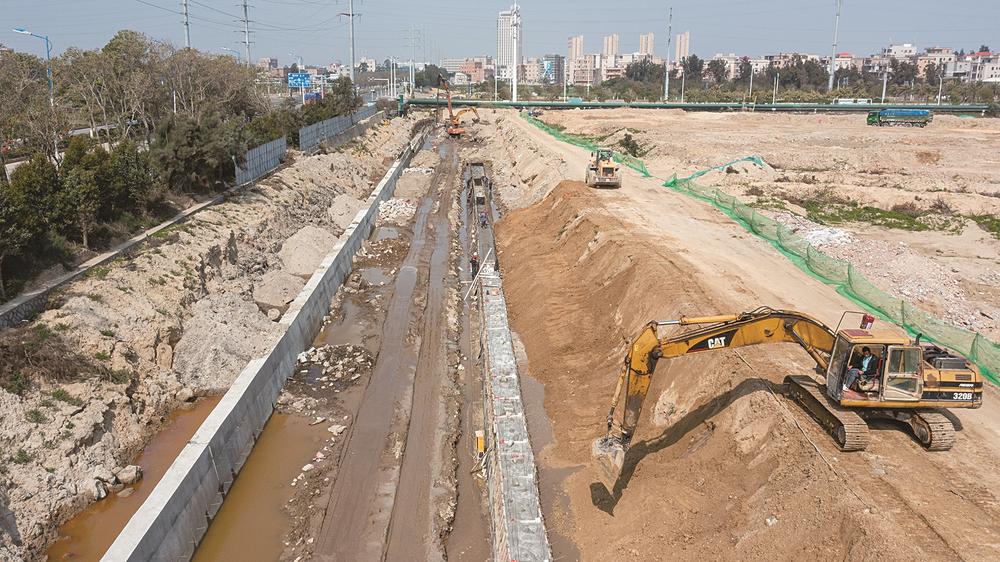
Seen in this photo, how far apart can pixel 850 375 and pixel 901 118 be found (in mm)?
78890

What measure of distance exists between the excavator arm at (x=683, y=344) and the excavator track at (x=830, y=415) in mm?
663

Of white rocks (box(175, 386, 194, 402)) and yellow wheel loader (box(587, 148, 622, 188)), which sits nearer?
white rocks (box(175, 386, 194, 402))

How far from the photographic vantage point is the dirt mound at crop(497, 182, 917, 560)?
32.8 ft

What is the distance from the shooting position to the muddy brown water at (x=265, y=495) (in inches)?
516

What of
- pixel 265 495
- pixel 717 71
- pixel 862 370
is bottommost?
pixel 265 495

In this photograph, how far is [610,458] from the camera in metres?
11.0

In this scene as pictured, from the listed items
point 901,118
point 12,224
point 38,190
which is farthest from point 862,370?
point 901,118

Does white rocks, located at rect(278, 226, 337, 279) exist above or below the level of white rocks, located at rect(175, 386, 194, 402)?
above

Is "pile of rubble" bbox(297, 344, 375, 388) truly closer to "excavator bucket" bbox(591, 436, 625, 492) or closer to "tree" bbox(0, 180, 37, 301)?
"tree" bbox(0, 180, 37, 301)

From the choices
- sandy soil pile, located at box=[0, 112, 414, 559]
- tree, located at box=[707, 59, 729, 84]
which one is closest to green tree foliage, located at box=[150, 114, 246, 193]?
sandy soil pile, located at box=[0, 112, 414, 559]

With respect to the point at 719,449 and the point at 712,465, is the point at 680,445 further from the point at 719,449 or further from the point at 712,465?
the point at 712,465

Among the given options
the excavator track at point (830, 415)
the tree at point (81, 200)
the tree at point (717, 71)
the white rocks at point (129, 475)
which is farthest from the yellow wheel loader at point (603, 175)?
the tree at point (717, 71)

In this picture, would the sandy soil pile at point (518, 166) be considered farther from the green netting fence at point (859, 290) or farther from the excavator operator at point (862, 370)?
the excavator operator at point (862, 370)

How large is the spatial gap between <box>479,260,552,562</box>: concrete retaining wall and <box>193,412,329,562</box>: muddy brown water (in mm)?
4374
